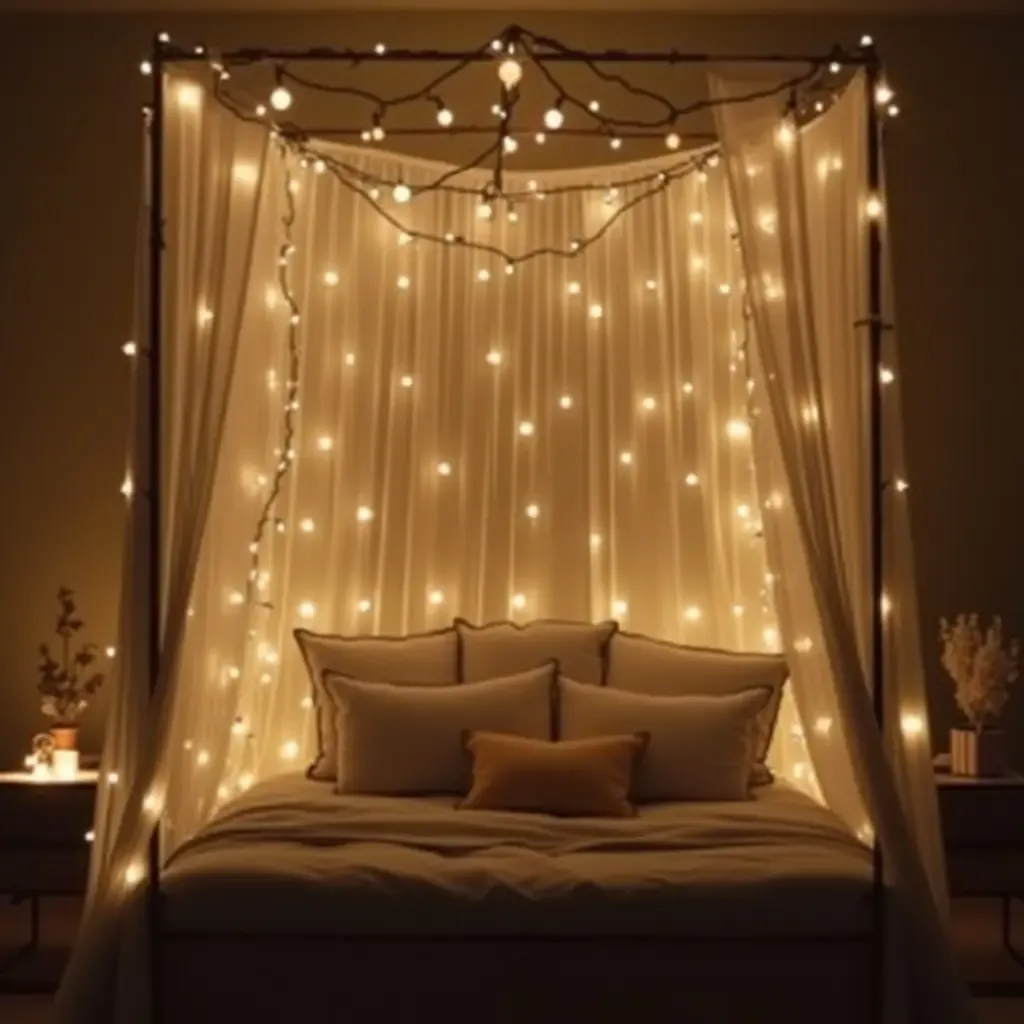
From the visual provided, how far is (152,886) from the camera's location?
3504mm

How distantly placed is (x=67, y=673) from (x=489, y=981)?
2283 millimetres

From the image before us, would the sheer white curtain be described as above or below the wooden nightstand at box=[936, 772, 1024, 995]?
above

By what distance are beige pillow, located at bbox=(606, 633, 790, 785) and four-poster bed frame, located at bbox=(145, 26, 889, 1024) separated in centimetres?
117

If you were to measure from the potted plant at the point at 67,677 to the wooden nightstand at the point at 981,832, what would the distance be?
102 inches

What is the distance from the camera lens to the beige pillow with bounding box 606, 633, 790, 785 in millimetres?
4816

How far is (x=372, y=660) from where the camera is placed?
4914 mm

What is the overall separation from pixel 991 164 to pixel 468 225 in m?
1.79

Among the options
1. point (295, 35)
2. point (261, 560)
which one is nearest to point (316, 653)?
point (261, 560)

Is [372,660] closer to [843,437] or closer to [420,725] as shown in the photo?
[420,725]

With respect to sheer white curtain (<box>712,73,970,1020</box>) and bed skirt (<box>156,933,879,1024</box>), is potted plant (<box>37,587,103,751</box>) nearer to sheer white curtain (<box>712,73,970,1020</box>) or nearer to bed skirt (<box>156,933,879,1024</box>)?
bed skirt (<box>156,933,879,1024</box>)

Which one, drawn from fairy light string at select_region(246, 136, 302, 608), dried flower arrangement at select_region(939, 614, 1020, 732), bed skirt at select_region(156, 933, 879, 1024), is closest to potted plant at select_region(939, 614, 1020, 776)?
dried flower arrangement at select_region(939, 614, 1020, 732)

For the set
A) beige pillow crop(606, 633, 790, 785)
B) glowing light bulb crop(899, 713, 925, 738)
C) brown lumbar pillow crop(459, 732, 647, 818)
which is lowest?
brown lumbar pillow crop(459, 732, 647, 818)

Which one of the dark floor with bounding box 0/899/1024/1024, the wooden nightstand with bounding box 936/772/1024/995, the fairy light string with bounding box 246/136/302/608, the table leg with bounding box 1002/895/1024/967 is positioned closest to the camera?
the dark floor with bounding box 0/899/1024/1024

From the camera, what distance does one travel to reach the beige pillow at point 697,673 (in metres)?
4.82
